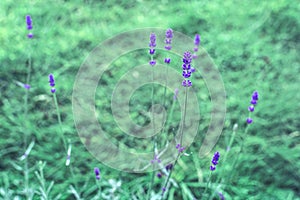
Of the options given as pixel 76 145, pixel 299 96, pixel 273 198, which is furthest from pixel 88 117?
pixel 299 96

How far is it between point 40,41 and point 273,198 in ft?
6.45

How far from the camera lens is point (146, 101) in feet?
8.55

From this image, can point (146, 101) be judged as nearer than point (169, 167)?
No

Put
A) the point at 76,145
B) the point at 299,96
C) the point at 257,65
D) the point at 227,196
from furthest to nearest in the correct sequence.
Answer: the point at 257,65 < the point at 299,96 < the point at 76,145 < the point at 227,196

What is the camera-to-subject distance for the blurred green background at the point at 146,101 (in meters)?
2.18

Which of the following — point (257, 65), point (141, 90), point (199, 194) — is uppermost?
point (257, 65)

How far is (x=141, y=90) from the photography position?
268 centimetres

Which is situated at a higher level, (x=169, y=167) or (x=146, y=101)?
(x=146, y=101)

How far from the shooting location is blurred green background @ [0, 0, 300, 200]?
218 centimetres

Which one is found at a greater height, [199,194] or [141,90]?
[141,90]

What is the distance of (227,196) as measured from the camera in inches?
82.0

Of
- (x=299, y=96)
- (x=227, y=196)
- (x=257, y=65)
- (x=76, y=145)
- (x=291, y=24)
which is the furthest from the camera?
(x=291, y=24)

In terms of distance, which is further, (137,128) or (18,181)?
(137,128)

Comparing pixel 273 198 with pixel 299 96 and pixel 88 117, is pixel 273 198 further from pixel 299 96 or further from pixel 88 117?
pixel 88 117
